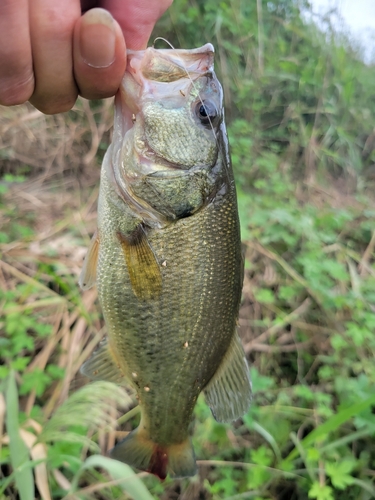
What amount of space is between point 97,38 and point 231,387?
1108 mm

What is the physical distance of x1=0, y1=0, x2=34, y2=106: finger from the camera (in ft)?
2.41

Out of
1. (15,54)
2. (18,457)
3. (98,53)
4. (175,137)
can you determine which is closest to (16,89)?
(15,54)

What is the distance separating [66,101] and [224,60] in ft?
10.5

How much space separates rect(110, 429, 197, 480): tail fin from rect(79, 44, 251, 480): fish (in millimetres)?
262

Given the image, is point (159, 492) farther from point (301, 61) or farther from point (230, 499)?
point (301, 61)

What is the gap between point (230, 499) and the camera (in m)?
1.77

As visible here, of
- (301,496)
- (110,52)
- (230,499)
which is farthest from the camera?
(301,496)

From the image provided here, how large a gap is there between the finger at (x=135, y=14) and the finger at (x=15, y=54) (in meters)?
0.25

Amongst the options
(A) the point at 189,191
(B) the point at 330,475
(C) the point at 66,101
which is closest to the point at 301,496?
(B) the point at 330,475

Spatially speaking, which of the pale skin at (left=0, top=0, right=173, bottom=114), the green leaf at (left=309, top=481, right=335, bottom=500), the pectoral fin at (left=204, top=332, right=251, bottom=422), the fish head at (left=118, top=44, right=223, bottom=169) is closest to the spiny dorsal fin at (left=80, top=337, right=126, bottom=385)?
the pectoral fin at (left=204, top=332, right=251, bottom=422)

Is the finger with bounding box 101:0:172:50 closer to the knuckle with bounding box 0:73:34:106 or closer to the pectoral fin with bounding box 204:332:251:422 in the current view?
the knuckle with bounding box 0:73:34:106

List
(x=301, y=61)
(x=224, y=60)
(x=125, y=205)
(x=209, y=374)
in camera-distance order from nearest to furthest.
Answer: (x=125, y=205), (x=209, y=374), (x=224, y=60), (x=301, y=61)

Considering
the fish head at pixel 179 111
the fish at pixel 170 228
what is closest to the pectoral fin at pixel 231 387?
the fish at pixel 170 228

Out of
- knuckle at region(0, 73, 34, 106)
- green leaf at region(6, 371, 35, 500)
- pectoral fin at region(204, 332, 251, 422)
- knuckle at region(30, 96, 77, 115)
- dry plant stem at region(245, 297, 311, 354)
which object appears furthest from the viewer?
dry plant stem at region(245, 297, 311, 354)
